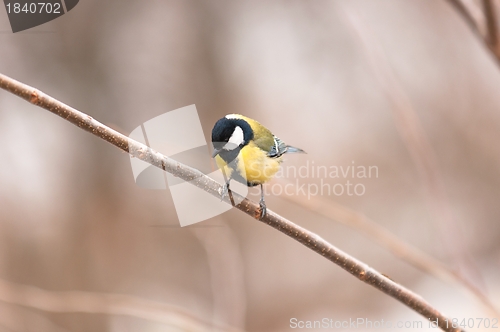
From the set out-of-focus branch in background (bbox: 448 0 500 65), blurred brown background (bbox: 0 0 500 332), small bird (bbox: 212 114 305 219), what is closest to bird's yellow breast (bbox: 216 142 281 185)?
small bird (bbox: 212 114 305 219)

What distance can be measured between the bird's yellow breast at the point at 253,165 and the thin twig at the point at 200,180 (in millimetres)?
90

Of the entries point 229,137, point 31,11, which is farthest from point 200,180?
point 31,11

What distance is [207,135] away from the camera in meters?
1.25

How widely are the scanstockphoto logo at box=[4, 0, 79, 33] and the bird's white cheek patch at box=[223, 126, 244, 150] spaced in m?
0.54

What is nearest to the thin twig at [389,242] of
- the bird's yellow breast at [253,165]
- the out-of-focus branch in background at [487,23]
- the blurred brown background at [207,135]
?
the bird's yellow breast at [253,165]

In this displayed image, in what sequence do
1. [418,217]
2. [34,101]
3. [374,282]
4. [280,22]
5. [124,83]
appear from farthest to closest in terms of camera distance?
[418,217] → [280,22] → [124,83] → [374,282] → [34,101]

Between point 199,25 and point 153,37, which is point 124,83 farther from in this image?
point 199,25

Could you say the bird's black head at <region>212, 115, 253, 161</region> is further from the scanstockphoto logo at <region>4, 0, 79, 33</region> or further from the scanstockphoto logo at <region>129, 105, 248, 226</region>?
the scanstockphoto logo at <region>4, 0, 79, 33</region>

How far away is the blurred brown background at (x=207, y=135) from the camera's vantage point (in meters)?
1.47

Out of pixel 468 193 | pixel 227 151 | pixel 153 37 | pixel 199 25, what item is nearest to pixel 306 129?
pixel 199 25

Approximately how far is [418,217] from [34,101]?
6.25 feet

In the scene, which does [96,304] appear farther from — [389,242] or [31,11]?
[389,242]

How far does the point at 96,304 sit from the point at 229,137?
83 cm

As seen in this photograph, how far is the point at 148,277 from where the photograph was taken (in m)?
1.71
